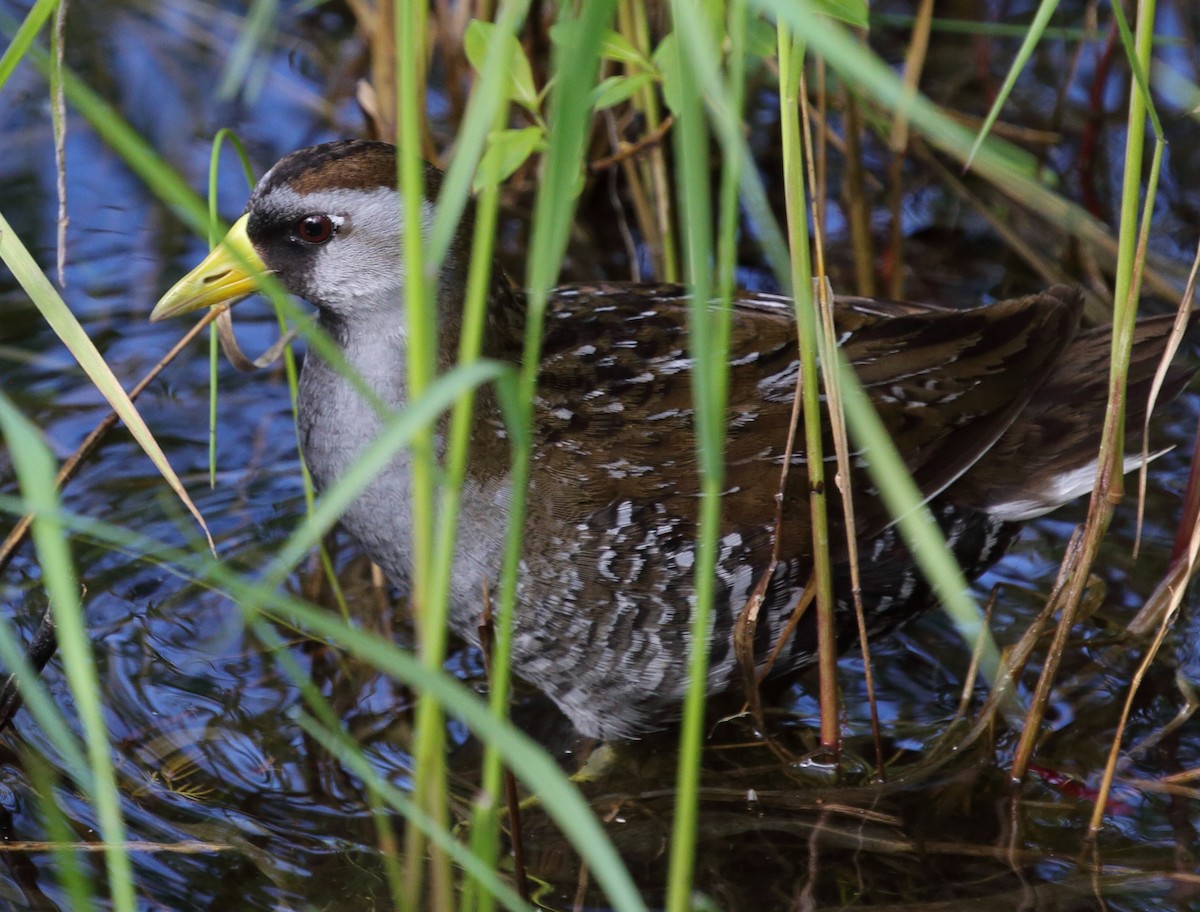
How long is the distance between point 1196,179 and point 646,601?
9.23 feet

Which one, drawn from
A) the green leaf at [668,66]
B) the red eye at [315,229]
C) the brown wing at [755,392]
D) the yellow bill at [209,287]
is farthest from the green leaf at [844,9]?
the yellow bill at [209,287]

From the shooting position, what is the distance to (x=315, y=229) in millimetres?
2699

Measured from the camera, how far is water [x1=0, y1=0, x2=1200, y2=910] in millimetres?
2654

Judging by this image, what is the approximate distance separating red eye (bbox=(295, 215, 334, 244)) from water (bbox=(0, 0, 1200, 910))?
1.85ft

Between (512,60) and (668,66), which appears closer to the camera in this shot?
(512,60)

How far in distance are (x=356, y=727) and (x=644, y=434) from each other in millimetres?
913

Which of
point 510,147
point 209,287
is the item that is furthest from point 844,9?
Result: point 209,287

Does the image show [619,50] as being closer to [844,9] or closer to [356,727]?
[844,9]

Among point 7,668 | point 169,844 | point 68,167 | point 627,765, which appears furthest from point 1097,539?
point 68,167

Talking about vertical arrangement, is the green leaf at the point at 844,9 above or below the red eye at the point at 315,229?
above

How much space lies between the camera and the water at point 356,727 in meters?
2.65

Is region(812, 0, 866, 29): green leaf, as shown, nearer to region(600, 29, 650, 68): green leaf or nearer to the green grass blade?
region(600, 29, 650, 68): green leaf

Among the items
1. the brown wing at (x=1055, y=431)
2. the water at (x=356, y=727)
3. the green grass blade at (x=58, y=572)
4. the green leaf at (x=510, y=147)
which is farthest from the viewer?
the brown wing at (x=1055, y=431)

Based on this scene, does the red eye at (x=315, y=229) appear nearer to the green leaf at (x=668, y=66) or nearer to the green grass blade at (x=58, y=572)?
→ the green leaf at (x=668, y=66)
